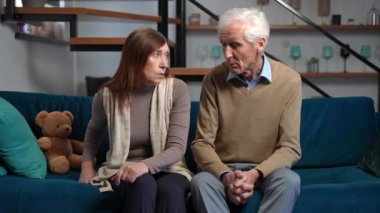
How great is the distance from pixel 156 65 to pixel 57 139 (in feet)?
2.52

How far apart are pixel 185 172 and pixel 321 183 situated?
61cm

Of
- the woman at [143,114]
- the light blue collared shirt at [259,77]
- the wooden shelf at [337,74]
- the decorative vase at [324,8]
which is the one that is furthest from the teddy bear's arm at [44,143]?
the decorative vase at [324,8]

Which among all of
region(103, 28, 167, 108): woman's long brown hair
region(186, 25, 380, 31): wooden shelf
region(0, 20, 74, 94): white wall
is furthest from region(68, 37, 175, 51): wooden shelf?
region(186, 25, 380, 31): wooden shelf

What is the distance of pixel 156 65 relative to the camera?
2018mm

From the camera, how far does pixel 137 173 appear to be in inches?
71.6

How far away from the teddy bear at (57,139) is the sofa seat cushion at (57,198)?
395 millimetres

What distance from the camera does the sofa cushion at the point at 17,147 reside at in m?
2.06

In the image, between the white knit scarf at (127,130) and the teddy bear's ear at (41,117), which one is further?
the teddy bear's ear at (41,117)

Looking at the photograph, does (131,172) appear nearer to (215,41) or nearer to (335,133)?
(335,133)

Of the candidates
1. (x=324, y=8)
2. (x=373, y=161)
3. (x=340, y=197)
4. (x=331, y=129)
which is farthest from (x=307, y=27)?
(x=340, y=197)

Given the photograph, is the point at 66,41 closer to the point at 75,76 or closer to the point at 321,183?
the point at 75,76

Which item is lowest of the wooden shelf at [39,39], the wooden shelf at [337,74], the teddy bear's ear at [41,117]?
the teddy bear's ear at [41,117]

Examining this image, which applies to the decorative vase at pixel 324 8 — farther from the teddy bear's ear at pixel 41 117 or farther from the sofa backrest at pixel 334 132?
the teddy bear's ear at pixel 41 117

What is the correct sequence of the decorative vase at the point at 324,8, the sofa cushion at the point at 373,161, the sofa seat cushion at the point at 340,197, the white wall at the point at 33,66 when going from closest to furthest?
the sofa seat cushion at the point at 340,197, the sofa cushion at the point at 373,161, the white wall at the point at 33,66, the decorative vase at the point at 324,8
